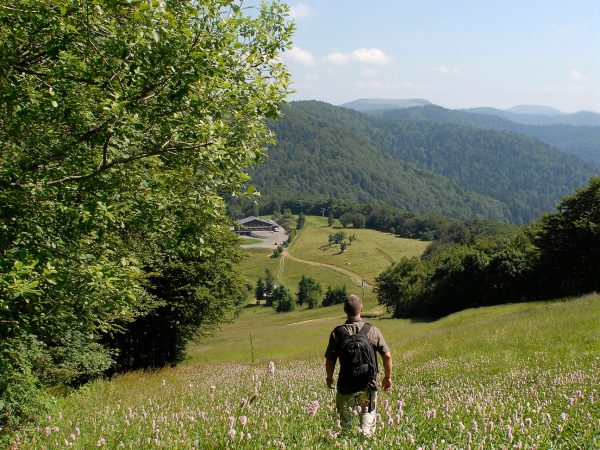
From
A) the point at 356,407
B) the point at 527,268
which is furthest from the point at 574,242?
the point at 356,407

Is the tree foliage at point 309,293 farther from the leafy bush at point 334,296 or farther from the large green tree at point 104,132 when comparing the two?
the large green tree at point 104,132

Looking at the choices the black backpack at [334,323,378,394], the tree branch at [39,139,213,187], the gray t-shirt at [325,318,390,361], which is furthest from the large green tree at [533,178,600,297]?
the tree branch at [39,139,213,187]

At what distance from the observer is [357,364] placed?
6.52 metres

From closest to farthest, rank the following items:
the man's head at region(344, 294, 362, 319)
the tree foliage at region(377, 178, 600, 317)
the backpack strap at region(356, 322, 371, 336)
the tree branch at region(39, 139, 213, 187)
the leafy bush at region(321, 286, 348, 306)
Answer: the backpack strap at region(356, 322, 371, 336)
the man's head at region(344, 294, 362, 319)
the tree branch at region(39, 139, 213, 187)
the tree foliage at region(377, 178, 600, 317)
the leafy bush at region(321, 286, 348, 306)

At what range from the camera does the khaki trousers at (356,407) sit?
627 centimetres

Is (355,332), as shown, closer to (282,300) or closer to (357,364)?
(357,364)

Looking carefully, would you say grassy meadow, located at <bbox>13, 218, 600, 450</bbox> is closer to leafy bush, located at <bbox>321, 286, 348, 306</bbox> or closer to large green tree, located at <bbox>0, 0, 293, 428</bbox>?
large green tree, located at <bbox>0, 0, 293, 428</bbox>

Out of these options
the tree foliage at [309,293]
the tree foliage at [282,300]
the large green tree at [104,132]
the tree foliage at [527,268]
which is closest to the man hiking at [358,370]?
the large green tree at [104,132]

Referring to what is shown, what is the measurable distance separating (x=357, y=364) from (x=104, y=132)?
5.34m

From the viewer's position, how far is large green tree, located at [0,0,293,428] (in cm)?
741

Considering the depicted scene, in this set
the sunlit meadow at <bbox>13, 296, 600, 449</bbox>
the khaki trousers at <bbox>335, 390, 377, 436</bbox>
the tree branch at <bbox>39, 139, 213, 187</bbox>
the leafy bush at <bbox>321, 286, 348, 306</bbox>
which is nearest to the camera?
the sunlit meadow at <bbox>13, 296, 600, 449</bbox>

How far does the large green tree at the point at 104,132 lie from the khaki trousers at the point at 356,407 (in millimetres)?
4003

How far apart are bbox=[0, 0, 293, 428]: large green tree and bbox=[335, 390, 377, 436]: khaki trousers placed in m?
4.00

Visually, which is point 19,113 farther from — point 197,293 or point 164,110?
point 197,293
